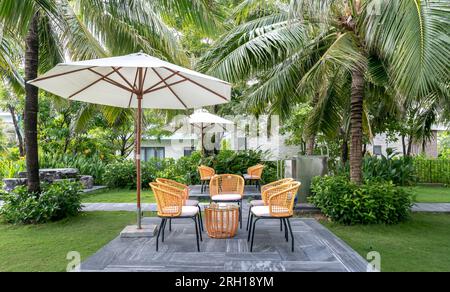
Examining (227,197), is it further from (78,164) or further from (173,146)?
(173,146)

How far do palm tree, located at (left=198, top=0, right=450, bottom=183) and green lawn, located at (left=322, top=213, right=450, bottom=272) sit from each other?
4.37 feet

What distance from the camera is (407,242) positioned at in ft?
19.5

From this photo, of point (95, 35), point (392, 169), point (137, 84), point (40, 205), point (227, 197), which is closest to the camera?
point (137, 84)

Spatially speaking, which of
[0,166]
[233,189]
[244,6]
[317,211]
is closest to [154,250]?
[233,189]

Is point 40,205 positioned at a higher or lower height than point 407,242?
higher

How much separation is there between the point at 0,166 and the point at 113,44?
8186 mm

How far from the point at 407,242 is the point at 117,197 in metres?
8.72

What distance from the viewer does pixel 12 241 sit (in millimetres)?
6039

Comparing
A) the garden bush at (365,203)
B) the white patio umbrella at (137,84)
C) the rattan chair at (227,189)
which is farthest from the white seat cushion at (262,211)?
the garden bush at (365,203)

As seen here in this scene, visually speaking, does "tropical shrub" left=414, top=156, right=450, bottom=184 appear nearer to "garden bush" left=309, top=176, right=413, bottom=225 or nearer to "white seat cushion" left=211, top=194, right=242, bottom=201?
"garden bush" left=309, top=176, right=413, bottom=225

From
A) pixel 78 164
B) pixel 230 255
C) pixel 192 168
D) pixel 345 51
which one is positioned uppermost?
pixel 345 51

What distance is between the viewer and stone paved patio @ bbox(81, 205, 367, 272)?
3.95 m

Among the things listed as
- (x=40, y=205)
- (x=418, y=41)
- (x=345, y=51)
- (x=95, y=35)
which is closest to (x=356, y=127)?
(x=345, y=51)

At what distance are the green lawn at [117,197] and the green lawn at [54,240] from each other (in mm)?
2390
